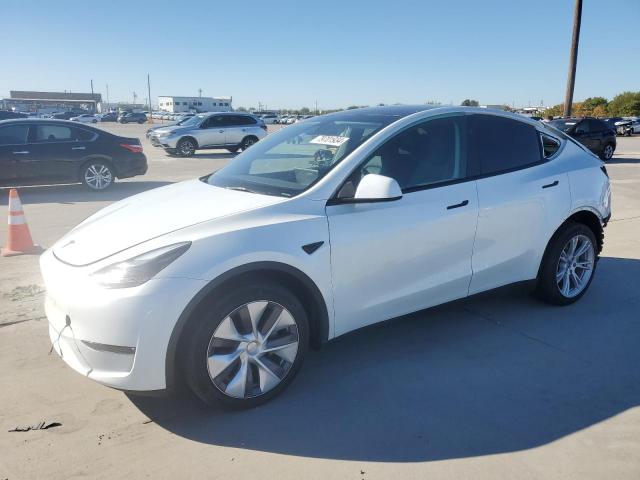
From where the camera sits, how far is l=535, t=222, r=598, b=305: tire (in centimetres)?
450

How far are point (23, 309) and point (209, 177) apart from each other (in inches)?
79.4

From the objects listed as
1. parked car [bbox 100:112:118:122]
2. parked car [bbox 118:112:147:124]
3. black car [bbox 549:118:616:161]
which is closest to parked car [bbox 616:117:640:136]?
black car [bbox 549:118:616:161]

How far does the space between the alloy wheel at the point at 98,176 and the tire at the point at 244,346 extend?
30.3 feet

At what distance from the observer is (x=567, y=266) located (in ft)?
15.3

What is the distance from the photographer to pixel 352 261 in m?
3.31

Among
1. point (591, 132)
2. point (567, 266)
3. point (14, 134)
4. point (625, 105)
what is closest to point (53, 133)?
point (14, 134)

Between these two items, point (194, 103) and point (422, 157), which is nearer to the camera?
point (422, 157)

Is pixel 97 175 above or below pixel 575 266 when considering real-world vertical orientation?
above

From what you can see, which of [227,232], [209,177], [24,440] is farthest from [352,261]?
[24,440]

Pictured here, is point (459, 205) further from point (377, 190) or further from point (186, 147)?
point (186, 147)

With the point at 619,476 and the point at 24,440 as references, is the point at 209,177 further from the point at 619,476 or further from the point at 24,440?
the point at 619,476

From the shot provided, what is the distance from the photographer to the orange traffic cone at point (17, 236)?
624cm

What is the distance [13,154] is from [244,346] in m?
9.30

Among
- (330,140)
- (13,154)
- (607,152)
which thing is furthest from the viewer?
(607,152)
